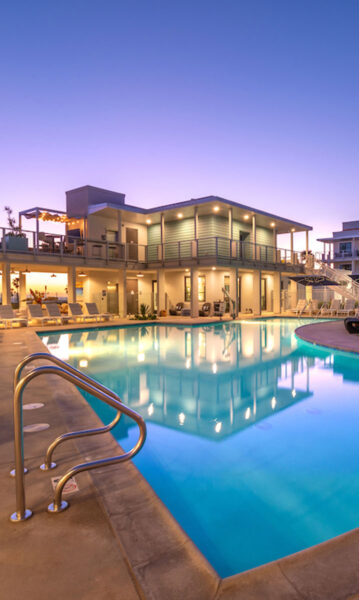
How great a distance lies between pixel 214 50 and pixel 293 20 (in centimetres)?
447

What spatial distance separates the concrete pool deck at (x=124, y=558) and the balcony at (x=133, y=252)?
1621 cm

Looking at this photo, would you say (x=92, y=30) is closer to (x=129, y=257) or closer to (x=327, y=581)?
(x=129, y=257)

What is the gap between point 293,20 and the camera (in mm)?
17422

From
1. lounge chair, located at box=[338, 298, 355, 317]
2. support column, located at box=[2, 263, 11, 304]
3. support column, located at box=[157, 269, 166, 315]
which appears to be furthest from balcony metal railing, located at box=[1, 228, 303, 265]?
lounge chair, located at box=[338, 298, 355, 317]

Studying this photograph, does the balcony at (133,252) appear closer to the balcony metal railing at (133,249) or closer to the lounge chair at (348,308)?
the balcony metal railing at (133,249)

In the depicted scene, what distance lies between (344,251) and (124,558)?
2156 inches

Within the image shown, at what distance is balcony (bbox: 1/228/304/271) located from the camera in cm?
1748

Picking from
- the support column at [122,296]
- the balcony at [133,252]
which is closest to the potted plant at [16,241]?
the balcony at [133,252]

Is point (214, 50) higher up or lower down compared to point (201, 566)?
higher up

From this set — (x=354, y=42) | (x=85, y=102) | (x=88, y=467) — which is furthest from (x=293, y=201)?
(x=88, y=467)

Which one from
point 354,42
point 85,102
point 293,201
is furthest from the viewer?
point 293,201

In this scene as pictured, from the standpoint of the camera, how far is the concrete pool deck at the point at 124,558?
1.70 metres

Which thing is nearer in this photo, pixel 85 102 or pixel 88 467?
pixel 88 467

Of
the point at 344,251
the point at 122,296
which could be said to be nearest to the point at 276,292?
the point at 122,296
